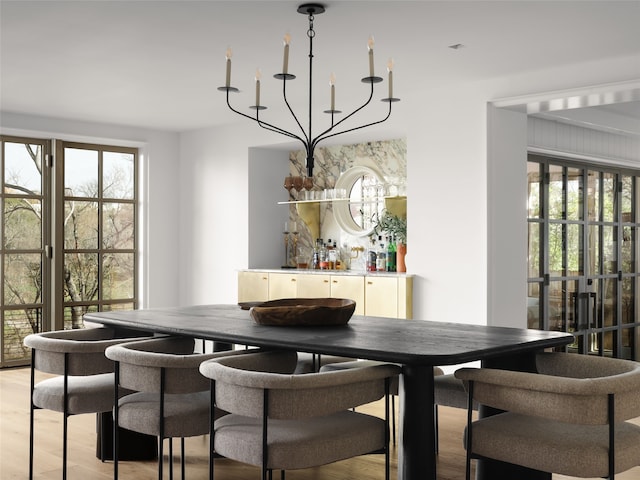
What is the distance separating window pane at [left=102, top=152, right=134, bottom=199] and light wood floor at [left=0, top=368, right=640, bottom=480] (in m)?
3.18

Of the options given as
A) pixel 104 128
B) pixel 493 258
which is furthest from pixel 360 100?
pixel 104 128

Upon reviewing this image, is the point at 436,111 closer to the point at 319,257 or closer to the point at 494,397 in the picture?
the point at 319,257

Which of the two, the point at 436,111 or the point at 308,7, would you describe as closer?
the point at 308,7

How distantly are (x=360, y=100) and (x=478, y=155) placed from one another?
1293mm

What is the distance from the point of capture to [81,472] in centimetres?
390

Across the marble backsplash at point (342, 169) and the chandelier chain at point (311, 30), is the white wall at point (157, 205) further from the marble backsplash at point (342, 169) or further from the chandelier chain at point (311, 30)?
the chandelier chain at point (311, 30)

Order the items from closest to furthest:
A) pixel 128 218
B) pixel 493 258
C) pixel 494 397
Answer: pixel 494 397
pixel 493 258
pixel 128 218

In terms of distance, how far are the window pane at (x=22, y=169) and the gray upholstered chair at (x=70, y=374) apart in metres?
3.99

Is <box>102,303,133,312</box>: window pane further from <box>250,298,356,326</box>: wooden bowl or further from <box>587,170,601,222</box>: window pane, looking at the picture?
<box>587,170,601,222</box>: window pane

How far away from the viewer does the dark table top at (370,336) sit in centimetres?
275

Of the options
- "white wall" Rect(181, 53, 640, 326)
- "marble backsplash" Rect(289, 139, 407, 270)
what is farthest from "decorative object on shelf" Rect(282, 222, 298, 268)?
"white wall" Rect(181, 53, 640, 326)

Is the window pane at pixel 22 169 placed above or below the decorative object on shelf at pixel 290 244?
above

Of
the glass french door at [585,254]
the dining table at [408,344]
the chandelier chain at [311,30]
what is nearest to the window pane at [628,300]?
the glass french door at [585,254]

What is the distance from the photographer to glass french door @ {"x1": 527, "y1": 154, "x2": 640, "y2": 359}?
657 cm
